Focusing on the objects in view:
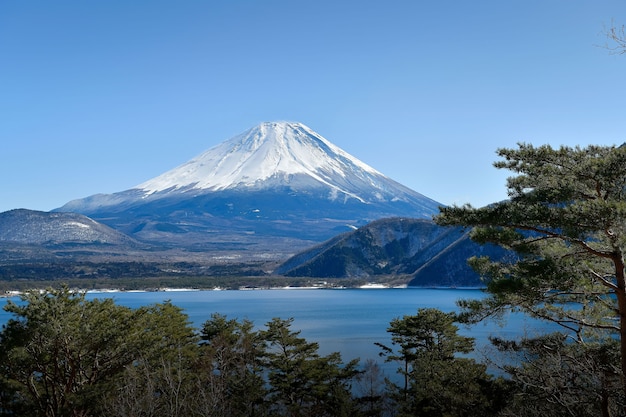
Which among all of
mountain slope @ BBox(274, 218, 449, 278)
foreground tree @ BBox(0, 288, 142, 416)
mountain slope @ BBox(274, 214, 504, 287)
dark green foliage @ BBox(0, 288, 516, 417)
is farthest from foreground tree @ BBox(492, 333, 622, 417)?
mountain slope @ BBox(274, 218, 449, 278)

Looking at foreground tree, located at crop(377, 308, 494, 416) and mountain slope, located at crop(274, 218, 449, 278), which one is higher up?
mountain slope, located at crop(274, 218, 449, 278)

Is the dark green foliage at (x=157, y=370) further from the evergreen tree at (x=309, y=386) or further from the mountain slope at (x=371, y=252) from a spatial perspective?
the mountain slope at (x=371, y=252)

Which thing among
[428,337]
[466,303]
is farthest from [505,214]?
[428,337]

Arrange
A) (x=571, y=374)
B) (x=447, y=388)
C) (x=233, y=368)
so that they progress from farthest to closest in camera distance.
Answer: (x=233, y=368) < (x=447, y=388) < (x=571, y=374)

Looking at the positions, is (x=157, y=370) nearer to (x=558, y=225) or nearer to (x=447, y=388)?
(x=447, y=388)

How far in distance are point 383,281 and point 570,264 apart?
5661 inches

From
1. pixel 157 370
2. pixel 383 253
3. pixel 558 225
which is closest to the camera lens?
pixel 558 225

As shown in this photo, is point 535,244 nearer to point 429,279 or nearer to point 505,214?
point 505,214

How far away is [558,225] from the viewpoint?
7.84 metres

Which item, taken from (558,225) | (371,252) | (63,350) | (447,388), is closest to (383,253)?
(371,252)

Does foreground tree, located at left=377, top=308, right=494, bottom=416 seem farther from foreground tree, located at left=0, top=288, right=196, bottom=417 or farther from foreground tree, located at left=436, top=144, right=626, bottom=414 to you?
foreground tree, located at left=0, top=288, right=196, bottom=417

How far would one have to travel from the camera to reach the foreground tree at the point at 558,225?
7.63 m

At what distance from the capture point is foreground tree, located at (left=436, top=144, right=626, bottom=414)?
763 centimetres

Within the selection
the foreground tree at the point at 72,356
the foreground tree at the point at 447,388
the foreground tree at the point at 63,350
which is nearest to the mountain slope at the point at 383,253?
the foreground tree at the point at 447,388
